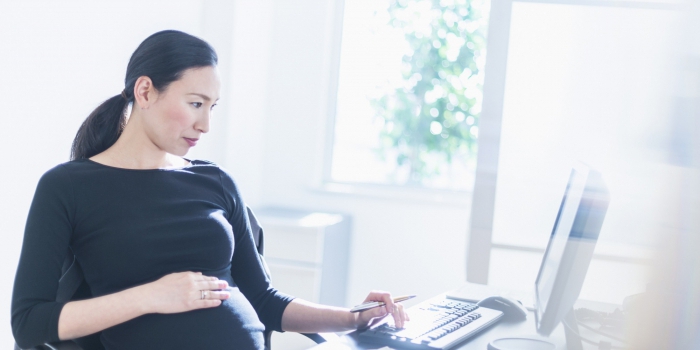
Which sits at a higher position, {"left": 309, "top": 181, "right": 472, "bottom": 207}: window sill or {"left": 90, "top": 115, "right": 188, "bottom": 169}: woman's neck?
{"left": 90, "top": 115, "right": 188, "bottom": 169}: woman's neck

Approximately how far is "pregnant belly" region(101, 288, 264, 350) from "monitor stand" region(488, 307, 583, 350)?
526mm

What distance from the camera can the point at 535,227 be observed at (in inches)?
67.6

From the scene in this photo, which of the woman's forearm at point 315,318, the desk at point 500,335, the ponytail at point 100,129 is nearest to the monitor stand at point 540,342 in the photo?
the desk at point 500,335

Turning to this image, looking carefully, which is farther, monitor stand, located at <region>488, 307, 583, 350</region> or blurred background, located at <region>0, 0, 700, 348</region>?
monitor stand, located at <region>488, 307, 583, 350</region>

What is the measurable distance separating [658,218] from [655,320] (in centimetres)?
13

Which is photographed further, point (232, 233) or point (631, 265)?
point (232, 233)

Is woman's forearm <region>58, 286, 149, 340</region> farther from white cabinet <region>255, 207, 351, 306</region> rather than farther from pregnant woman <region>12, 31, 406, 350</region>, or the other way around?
white cabinet <region>255, 207, 351, 306</region>

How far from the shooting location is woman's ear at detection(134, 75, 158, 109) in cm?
139

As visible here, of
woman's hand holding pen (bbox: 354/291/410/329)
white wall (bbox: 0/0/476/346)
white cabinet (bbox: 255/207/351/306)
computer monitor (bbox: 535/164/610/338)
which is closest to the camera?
computer monitor (bbox: 535/164/610/338)

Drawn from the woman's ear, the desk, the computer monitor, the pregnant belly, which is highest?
the woman's ear

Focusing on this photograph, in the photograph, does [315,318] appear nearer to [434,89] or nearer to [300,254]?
[300,254]

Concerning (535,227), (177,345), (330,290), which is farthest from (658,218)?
(330,290)

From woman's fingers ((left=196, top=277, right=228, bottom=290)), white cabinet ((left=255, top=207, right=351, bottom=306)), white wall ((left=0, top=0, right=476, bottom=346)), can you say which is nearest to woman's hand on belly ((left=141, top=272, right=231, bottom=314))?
woman's fingers ((left=196, top=277, right=228, bottom=290))

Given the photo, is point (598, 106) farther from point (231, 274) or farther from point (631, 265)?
point (231, 274)
